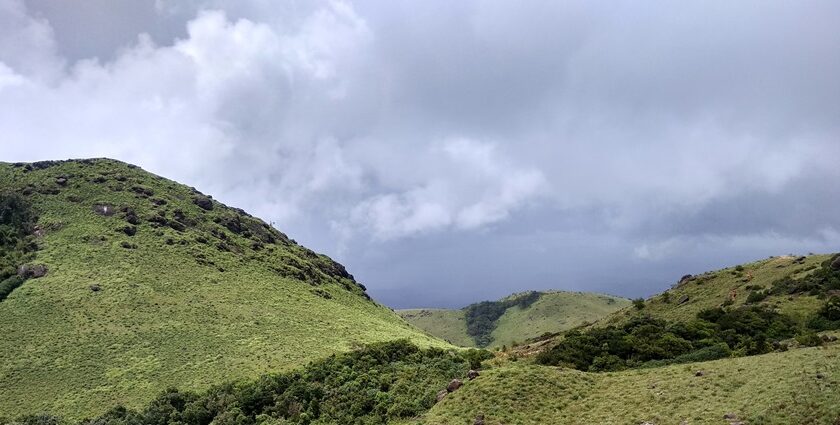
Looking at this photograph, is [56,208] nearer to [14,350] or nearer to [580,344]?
[14,350]

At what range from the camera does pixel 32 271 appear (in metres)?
97.6

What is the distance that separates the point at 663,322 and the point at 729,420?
Answer: 99.8 feet

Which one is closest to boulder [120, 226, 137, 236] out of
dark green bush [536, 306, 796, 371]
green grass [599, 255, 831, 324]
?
dark green bush [536, 306, 796, 371]

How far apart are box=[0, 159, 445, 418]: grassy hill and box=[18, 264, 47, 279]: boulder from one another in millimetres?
357

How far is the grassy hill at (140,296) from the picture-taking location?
71188mm

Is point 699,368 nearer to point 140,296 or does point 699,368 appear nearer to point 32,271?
point 140,296

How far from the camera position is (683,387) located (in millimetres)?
35094

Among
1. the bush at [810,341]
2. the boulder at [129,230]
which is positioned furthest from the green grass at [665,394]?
the boulder at [129,230]

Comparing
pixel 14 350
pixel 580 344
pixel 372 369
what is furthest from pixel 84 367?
pixel 580 344

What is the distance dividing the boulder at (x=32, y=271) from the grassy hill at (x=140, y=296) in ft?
1.17

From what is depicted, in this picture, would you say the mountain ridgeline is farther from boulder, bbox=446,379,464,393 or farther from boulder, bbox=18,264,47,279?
boulder, bbox=446,379,464,393

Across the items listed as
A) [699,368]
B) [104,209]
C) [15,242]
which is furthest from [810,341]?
[15,242]

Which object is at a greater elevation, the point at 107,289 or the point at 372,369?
the point at 107,289

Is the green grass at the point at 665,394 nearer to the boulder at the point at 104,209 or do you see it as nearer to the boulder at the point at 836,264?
the boulder at the point at 836,264
